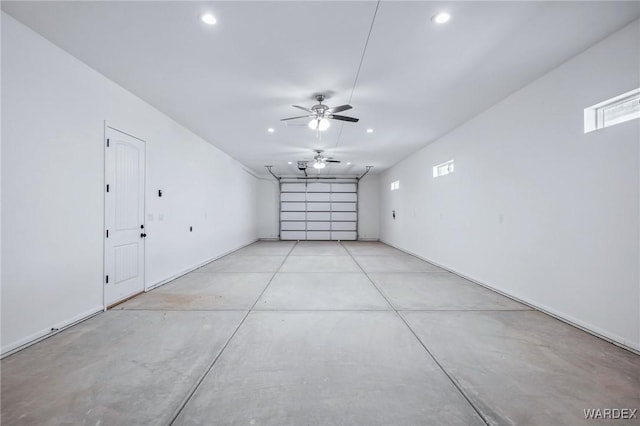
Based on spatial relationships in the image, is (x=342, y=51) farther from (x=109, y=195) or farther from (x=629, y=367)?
(x=629, y=367)

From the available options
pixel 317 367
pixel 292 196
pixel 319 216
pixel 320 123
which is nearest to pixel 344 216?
pixel 319 216

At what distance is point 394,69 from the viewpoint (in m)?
3.20

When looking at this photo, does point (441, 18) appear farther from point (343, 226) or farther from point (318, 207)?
point (343, 226)

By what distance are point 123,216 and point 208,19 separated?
9.35ft

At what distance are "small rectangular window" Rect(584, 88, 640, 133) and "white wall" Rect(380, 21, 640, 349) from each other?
0.07 meters

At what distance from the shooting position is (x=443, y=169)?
19.9 feet

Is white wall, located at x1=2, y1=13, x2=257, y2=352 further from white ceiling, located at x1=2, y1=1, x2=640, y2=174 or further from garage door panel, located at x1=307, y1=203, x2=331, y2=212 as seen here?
garage door panel, located at x1=307, y1=203, x2=331, y2=212

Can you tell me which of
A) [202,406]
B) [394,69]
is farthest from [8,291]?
[394,69]

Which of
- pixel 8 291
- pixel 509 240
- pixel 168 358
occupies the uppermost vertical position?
pixel 509 240

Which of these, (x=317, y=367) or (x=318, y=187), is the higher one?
(x=318, y=187)

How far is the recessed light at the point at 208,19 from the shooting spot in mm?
2321

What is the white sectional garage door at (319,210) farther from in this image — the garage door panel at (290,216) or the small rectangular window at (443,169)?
the small rectangular window at (443,169)

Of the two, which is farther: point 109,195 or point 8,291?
point 109,195

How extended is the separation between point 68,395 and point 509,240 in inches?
202
